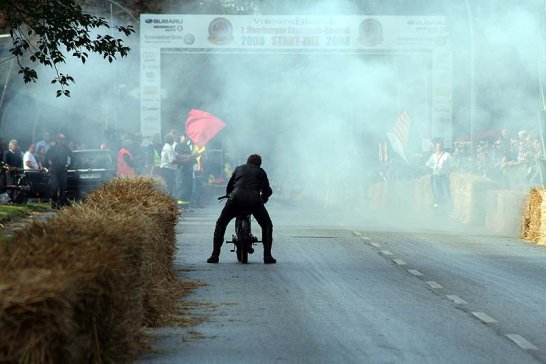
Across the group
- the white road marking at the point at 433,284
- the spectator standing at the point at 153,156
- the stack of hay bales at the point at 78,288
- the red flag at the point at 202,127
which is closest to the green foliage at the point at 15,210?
A: the spectator standing at the point at 153,156

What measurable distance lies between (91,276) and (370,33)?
100 feet

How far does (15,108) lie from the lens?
44.2 meters

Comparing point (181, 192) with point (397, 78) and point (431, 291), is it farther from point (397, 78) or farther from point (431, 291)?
point (431, 291)

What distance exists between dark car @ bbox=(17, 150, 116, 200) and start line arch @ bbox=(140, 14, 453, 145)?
300 cm

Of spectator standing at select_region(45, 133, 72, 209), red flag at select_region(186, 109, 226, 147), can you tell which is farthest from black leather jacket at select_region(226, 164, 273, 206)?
red flag at select_region(186, 109, 226, 147)

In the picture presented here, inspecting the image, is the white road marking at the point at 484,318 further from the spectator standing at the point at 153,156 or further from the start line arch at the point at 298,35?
the start line arch at the point at 298,35

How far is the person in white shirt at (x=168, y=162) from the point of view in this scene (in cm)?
3431

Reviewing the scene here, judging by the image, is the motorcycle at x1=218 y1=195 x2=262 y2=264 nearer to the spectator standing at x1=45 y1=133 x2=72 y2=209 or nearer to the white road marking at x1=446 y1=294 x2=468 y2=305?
the white road marking at x1=446 y1=294 x2=468 y2=305

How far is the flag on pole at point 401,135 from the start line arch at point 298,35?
1176 millimetres

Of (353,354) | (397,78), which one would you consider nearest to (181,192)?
(397,78)

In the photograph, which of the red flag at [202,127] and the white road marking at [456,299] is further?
the red flag at [202,127]

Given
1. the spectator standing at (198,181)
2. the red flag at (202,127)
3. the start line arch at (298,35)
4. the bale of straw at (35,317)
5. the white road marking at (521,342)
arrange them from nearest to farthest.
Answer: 1. the bale of straw at (35,317)
2. the white road marking at (521,342)
3. the start line arch at (298,35)
4. the spectator standing at (198,181)
5. the red flag at (202,127)

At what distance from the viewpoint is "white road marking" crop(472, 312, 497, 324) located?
38.1 feet

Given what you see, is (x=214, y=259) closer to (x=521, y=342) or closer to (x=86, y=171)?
(x=521, y=342)
